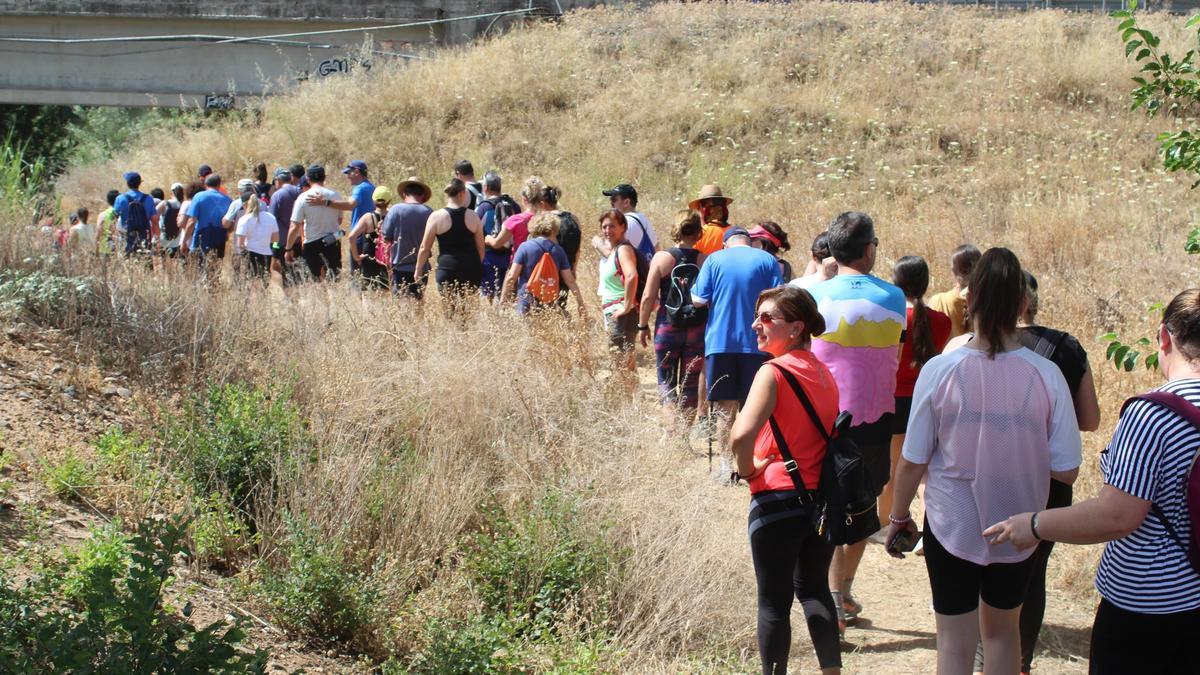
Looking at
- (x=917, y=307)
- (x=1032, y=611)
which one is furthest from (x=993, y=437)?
(x=917, y=307)

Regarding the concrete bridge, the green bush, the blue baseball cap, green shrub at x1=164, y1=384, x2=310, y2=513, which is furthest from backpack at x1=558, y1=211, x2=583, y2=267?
the concrete bridge

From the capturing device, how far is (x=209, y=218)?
13.0 metres

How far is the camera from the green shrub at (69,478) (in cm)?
517

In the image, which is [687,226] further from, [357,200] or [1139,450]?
[357,200]

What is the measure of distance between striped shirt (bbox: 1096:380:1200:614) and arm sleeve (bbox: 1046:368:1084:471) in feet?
2.15

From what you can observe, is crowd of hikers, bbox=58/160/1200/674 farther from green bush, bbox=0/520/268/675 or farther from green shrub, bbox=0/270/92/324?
green bush, bbox=0/520/268/675

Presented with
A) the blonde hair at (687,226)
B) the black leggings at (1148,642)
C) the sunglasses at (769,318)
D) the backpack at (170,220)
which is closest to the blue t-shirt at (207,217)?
the backpack at (170,220)

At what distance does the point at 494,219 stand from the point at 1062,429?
7.88 meters

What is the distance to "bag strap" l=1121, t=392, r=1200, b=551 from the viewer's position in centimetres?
310

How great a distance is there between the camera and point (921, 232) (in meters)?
13.3

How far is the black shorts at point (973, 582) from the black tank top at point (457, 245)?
6.40m

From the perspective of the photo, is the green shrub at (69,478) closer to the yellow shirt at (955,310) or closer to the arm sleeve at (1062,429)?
the arm sleeve at (1062,429)

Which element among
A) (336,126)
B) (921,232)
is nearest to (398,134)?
(336,126)

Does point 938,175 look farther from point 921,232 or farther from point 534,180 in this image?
point 534,180
